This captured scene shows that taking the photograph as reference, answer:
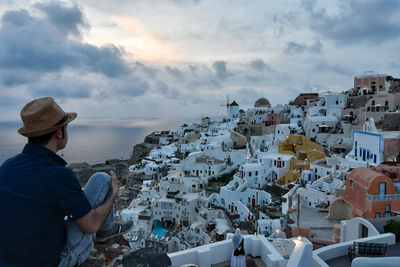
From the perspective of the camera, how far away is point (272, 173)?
23625mm

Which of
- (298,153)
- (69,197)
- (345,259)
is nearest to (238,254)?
(69,197)

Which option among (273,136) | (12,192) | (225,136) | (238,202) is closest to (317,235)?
(238,202)

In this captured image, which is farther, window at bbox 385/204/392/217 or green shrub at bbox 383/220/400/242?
window at bbox 385/204/392/217

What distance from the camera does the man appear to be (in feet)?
5.82

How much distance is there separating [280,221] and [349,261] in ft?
32.2

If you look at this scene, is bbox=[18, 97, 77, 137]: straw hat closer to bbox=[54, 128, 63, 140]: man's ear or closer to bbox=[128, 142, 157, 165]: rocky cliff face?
bbox=[54, 128, 63, 140]: man's ear

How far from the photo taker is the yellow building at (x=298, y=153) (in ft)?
72.7

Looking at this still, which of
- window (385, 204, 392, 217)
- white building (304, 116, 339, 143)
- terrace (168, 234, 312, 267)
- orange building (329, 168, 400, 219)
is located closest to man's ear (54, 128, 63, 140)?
terrace (168, 234, 312, 267)

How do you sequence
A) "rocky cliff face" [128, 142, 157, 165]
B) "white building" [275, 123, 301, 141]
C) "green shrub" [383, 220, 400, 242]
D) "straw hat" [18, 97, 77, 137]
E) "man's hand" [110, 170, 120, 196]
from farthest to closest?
1. "rocky cliff face" [128, 142, 157, 165]
2. "white building" [275, 123, 301, 141]
3. "green shrub" [383, 220, 400, 242]
4. "man's hand" [110, 170, 120, 196]
5. "straw hat" [18, 97, 77, 137]

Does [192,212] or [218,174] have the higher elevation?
[218,174]

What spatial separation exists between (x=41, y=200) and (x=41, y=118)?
1.91ft

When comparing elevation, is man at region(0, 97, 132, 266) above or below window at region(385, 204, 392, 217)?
above

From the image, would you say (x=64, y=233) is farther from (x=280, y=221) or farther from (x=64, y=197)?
(x=280, y=221)

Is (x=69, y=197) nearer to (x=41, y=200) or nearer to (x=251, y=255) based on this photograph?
(x=41, y=200)
